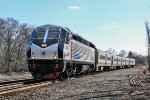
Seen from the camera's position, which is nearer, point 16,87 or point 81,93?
point 81,93

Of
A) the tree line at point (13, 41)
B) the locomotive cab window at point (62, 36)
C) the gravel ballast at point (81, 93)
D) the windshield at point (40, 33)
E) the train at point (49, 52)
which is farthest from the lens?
the tree line at point (13, 41)

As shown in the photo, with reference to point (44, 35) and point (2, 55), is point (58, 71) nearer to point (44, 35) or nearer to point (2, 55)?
point (44, 35)

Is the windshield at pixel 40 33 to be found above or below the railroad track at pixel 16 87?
above

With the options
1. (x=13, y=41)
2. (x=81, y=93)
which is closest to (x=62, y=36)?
(x=81, y=93)

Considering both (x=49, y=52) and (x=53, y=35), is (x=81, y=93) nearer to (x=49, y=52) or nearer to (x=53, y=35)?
(x=49, y=52)

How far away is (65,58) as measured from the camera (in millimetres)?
22859

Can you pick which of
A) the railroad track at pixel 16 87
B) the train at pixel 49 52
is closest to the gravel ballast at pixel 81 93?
the railroad track at pixel 16 87

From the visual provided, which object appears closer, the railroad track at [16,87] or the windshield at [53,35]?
the railroad track at [16,87]

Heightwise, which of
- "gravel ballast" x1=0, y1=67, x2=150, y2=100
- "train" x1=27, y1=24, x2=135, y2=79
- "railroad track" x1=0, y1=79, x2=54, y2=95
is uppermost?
"train" x1=27, y1=24, x2=135, y2=79

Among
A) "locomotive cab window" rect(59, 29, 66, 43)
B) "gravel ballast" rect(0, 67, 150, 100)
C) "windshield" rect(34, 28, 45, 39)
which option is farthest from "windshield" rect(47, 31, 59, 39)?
"gravel ballast" rect(0, 67, 150, 100)

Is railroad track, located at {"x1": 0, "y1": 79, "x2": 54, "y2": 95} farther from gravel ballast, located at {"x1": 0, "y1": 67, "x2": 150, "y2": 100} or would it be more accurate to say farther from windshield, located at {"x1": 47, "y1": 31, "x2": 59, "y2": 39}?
windshield, located at {"x1": 47, "y1": 31, "x2": 59, "y2": 39}

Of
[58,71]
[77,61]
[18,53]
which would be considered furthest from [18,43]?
[58,71]

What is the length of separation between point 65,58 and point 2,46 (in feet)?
159

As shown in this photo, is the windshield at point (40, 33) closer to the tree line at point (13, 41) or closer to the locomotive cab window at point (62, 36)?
Answer: the locomotive cab window at point (62, 36)
